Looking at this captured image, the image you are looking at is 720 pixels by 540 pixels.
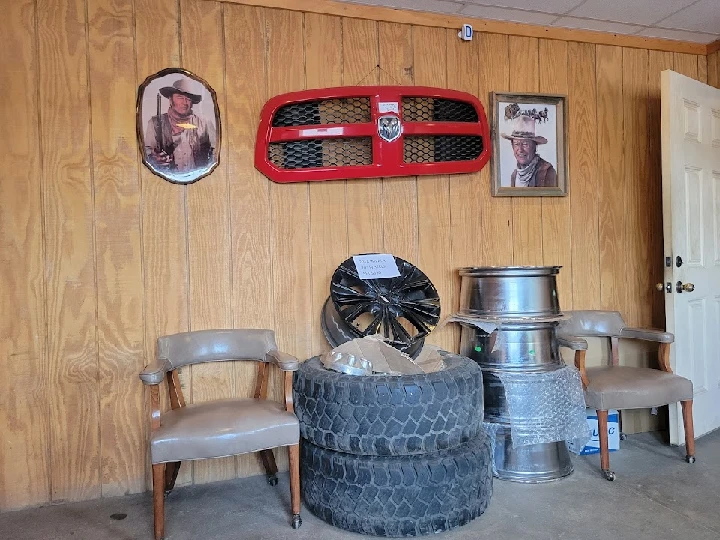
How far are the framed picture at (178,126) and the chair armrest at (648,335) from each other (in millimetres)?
2440

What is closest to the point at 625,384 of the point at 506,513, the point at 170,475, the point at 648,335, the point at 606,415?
the point at 606,415

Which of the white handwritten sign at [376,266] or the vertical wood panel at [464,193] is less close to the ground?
the vertical wood panel at [464,193]

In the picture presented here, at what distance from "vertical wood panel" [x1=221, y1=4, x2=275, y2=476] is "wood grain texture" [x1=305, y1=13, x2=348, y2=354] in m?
0.24

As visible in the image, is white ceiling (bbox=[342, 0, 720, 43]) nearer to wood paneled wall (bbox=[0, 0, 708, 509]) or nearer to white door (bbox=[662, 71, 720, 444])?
wood paneled wall (bbox=[0, 0, 708, 509])

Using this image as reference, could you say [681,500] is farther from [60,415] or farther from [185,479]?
[60,415]

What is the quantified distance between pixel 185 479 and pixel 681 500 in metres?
2.28

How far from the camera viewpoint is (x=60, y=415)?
→ 8.29 ft

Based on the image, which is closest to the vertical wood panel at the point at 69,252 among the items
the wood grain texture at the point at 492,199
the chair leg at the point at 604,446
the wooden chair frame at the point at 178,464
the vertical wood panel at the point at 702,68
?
the wooden chair frame at the point at 178,464

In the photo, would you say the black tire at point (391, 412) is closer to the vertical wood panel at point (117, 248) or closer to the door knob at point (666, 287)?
the vertical wood panel at point (117, 248)

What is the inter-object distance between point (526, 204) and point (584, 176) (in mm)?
444

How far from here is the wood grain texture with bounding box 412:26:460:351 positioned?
3.04 m

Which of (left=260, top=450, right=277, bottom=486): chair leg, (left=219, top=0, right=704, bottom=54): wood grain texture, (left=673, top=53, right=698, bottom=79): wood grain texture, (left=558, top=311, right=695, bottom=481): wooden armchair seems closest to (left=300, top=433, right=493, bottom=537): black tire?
(left=260, top=450, right=277, bottom=486): chair leg

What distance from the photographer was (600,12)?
3.07 meters

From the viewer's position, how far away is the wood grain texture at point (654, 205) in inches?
137
